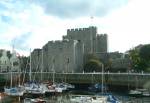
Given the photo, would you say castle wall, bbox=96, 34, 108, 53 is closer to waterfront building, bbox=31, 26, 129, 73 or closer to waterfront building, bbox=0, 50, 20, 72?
waterfront building, bbox=31, 26, 129, 73

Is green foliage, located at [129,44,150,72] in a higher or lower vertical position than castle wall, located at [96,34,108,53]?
lower

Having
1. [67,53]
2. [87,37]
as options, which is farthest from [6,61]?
[87,37]

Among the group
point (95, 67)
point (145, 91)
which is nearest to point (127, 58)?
point (95, 67)

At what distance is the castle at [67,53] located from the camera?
365 feet

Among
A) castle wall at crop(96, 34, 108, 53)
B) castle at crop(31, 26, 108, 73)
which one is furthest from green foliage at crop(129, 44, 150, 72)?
castle wall at crop(96, 34, 108, 53)

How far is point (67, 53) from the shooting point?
112938 millimetres

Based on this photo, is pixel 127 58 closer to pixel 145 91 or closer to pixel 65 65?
pixel 65 65

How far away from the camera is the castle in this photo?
11134 centimetres

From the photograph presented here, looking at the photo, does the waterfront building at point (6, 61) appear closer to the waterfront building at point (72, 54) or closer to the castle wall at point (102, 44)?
the waterfront building at point (72, 54)

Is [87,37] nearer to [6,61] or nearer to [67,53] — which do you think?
[67,53]

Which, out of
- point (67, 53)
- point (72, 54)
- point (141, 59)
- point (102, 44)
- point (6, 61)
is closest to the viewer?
point (141, 59)

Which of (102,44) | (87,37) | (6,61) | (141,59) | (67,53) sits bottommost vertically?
(141,59)

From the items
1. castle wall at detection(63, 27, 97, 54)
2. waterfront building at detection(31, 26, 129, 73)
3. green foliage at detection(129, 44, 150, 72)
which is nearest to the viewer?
green foliage at detection(129, 44, 150, 72)

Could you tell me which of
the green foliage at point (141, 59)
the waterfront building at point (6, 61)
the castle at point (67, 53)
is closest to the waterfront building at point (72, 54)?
the castle at point (67, 53)
